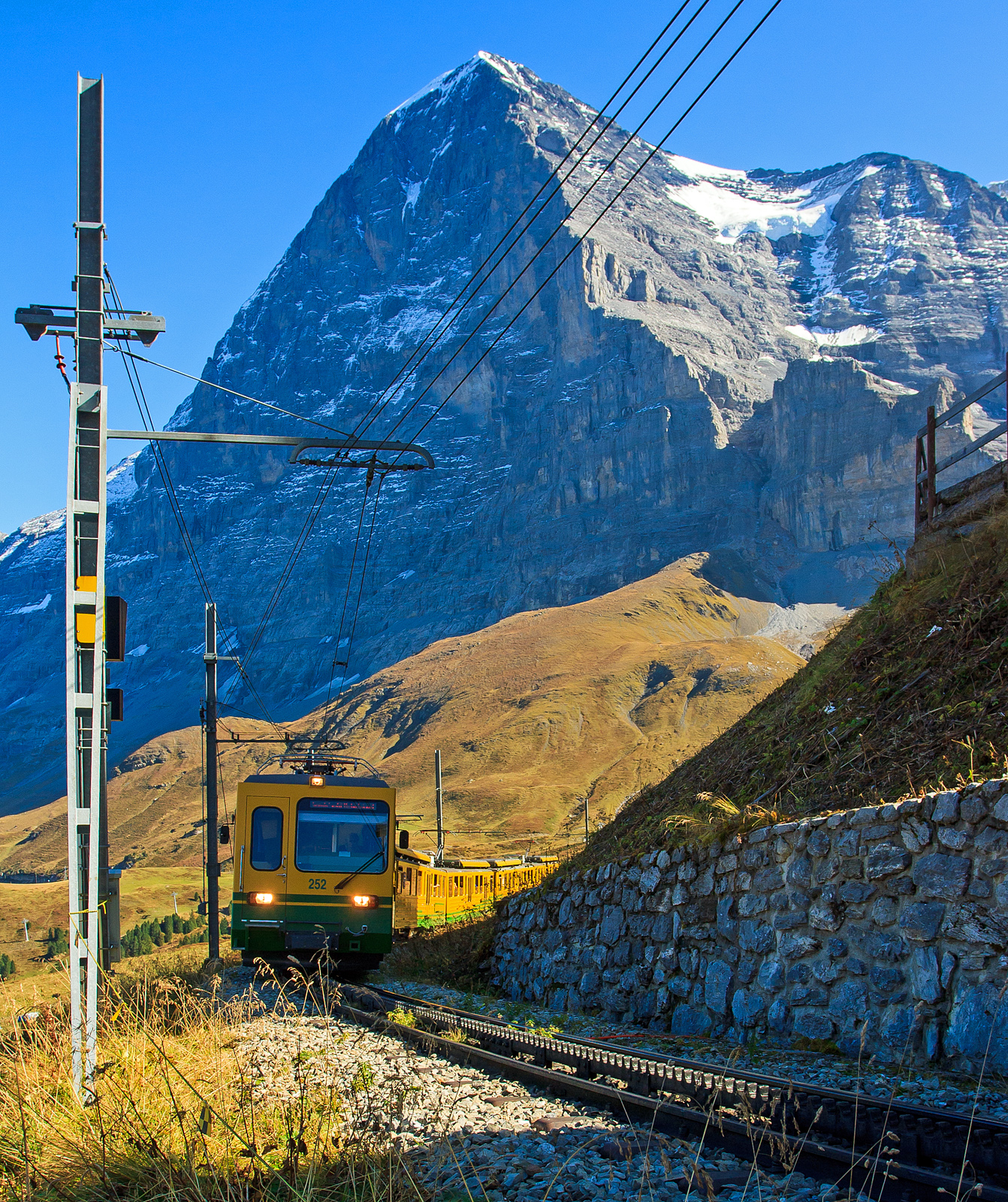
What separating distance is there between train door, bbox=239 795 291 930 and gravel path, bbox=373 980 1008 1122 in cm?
554

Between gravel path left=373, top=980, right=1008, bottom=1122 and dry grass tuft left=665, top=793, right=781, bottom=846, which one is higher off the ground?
dry grass tuft left=665, top=793, right=781, bottom=846

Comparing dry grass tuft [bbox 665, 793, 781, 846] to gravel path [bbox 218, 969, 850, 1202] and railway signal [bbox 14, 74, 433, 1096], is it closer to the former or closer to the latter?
gravel path [bbox 218, 969, 850, 1202]

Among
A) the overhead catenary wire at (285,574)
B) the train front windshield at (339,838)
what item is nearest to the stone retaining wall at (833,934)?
the train front windshield at (339,838)

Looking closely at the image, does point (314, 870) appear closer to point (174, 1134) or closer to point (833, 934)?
point (833, 934)

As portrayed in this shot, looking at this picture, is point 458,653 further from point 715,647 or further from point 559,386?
point 559,386

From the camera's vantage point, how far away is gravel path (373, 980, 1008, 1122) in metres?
5.32

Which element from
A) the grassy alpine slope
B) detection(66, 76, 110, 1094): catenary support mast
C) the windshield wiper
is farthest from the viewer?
the windshield wiper

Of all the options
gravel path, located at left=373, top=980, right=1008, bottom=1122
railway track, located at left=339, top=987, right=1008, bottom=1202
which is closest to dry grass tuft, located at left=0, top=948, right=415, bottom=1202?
railway track, located at left=339, top=987, right=1008, bottom=1202

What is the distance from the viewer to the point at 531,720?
10206cm

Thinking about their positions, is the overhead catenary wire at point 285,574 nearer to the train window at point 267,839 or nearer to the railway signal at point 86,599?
the train window at point 267,839

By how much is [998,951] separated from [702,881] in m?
3.18

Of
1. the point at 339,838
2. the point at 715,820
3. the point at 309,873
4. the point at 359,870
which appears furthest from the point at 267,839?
the point at 715,820

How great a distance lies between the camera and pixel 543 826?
259ft

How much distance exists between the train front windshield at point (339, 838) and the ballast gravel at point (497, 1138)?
304 inches
